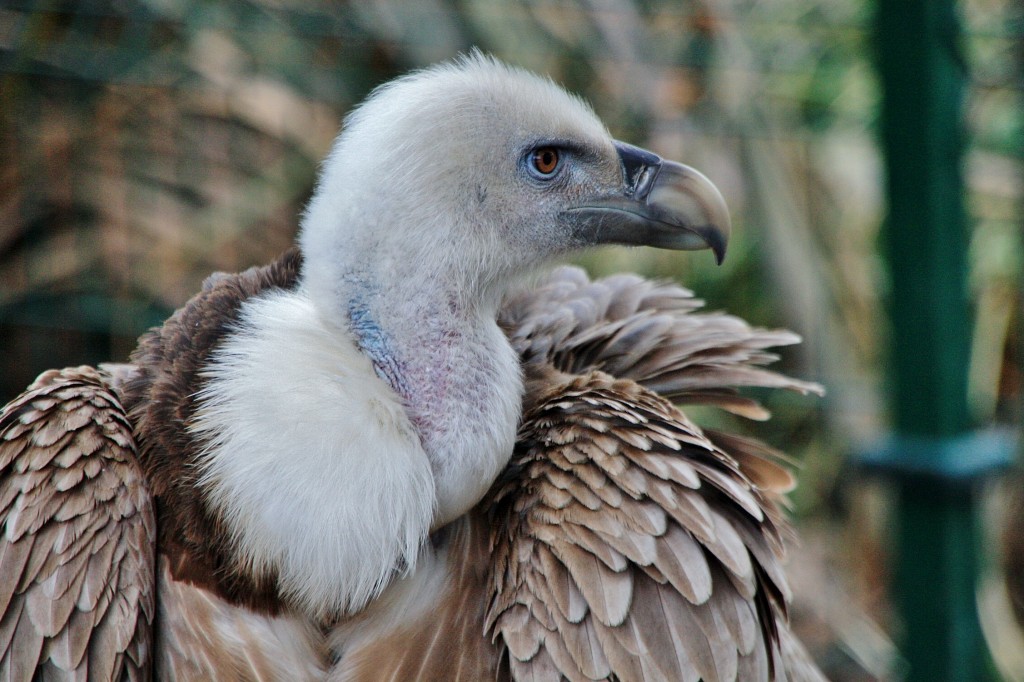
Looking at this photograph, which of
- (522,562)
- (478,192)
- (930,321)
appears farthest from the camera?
(930,321)

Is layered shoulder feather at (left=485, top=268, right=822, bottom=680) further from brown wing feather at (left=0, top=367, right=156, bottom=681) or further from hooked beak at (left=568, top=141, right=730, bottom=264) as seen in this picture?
brown wing feather at (left=0, top=367, right=156, bottom=681)

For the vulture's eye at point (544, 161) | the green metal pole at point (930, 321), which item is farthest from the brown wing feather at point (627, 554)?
the green metal pole at point (930, 321)

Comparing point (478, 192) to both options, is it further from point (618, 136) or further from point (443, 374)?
point (618, 136)

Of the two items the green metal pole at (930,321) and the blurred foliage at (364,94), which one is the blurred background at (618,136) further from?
the green metal pole at (930,321)

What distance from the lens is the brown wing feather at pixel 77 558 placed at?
1.65 metres

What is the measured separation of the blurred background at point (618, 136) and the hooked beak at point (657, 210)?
88.6 inches

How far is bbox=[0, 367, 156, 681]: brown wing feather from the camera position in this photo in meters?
1.65

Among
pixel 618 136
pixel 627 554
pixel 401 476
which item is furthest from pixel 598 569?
pixel 618 136

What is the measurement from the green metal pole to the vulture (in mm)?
1364

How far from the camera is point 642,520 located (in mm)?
1685

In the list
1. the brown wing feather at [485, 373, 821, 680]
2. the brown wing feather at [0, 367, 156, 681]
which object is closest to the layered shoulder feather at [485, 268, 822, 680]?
the brown wing feather at [485, 373, 821, 680]

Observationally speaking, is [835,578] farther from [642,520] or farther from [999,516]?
[642,520]

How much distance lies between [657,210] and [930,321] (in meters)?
1.49

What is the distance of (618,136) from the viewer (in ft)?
13.7
